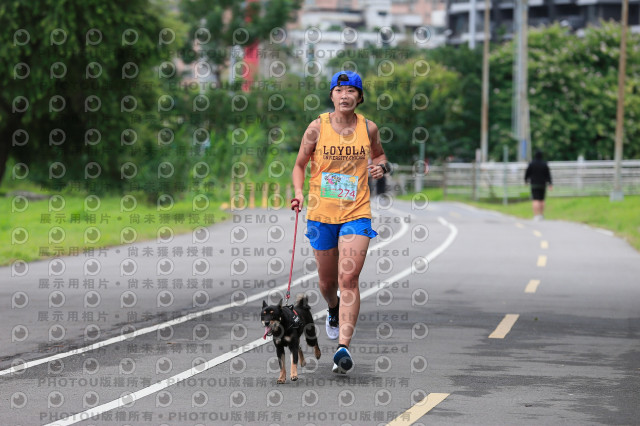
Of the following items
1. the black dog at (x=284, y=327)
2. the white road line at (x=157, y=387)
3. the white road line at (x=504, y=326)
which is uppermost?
the black dog at (x=284, y=327)

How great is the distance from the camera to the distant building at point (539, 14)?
110625 mm

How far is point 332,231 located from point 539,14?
11164 centimetres

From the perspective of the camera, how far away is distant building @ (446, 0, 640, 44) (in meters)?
111

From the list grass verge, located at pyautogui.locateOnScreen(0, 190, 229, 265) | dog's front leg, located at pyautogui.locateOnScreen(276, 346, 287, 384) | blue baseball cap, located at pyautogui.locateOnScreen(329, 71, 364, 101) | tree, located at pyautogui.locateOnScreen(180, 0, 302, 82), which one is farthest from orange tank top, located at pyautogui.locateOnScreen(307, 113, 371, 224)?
tree, located at pyautogui.locateOnScreen(180, 0, 302, 82)

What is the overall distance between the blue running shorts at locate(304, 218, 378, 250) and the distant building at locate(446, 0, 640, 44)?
323 ft

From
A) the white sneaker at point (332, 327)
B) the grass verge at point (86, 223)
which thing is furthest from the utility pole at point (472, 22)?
the white sneaker at point (332, 327)

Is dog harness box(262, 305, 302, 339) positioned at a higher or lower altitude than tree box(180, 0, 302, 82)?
lower

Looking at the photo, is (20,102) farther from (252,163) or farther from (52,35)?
(252,163)

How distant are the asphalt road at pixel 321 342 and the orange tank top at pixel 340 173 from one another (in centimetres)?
121

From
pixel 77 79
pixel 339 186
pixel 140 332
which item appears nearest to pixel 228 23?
pixel 77 79

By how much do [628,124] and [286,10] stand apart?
868 inches

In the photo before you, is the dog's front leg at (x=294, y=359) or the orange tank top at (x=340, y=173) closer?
the dog's front leg at (x=294, y=359)

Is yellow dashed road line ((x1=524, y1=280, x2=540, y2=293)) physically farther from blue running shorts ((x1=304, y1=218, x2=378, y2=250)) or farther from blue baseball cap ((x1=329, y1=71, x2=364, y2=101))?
blue baseball cap ((x1=329, y1=71, x2=364, y2=101))

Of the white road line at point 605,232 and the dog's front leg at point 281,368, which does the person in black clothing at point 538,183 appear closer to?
the white road line at point 605,232
